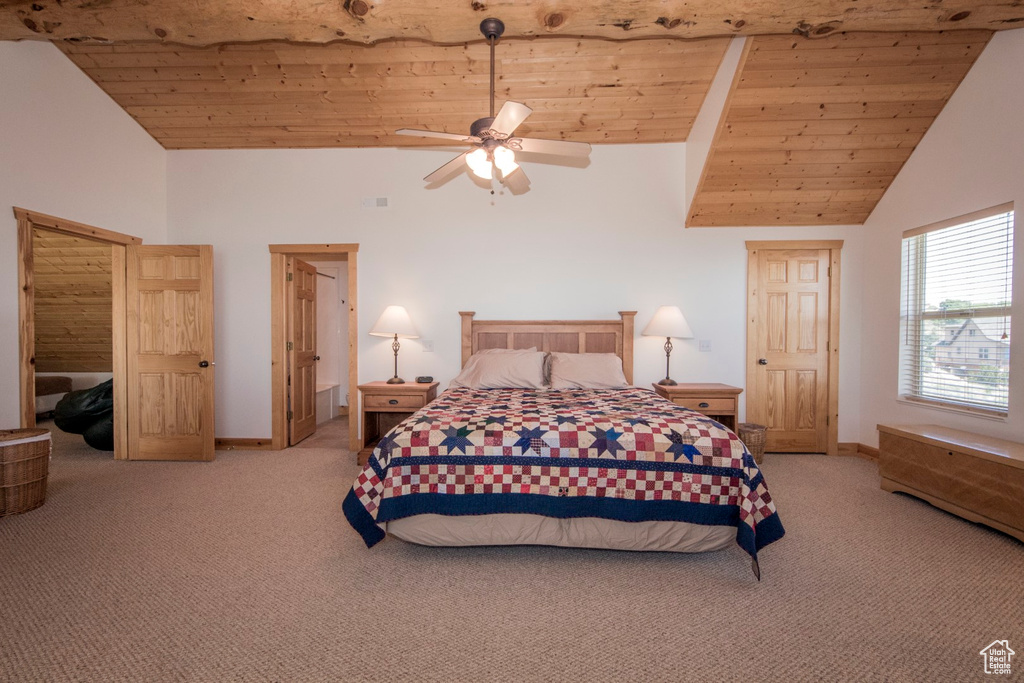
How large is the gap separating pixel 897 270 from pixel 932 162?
34.2 inches

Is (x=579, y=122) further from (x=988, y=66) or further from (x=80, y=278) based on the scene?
(x=80, y=278)

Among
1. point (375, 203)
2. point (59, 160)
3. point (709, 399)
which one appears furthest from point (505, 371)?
point (59, 160)

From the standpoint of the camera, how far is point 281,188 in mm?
4414

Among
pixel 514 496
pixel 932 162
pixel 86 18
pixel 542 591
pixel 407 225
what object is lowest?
pixel 542 591

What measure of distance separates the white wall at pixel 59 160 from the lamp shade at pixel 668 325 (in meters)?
4.85

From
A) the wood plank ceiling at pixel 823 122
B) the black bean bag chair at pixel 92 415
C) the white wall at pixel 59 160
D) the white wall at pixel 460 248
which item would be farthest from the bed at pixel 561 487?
the black bean bag chair at pixel 92 415

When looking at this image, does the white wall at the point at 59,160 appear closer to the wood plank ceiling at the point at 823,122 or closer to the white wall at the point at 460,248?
the white wall at the point at 460,248

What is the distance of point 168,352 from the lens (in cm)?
408

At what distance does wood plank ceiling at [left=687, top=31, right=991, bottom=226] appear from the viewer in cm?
311

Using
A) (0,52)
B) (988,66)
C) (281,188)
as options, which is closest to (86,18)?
(0,52)

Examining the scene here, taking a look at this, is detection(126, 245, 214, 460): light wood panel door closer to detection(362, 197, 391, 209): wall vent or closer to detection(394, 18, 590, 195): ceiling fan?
detection(362, 197, 391, 209): wall vent

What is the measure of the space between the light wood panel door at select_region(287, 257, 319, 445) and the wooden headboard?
1780 millimetres

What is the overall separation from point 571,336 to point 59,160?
4407 millimetres

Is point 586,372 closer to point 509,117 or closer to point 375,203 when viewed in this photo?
point 509,117
